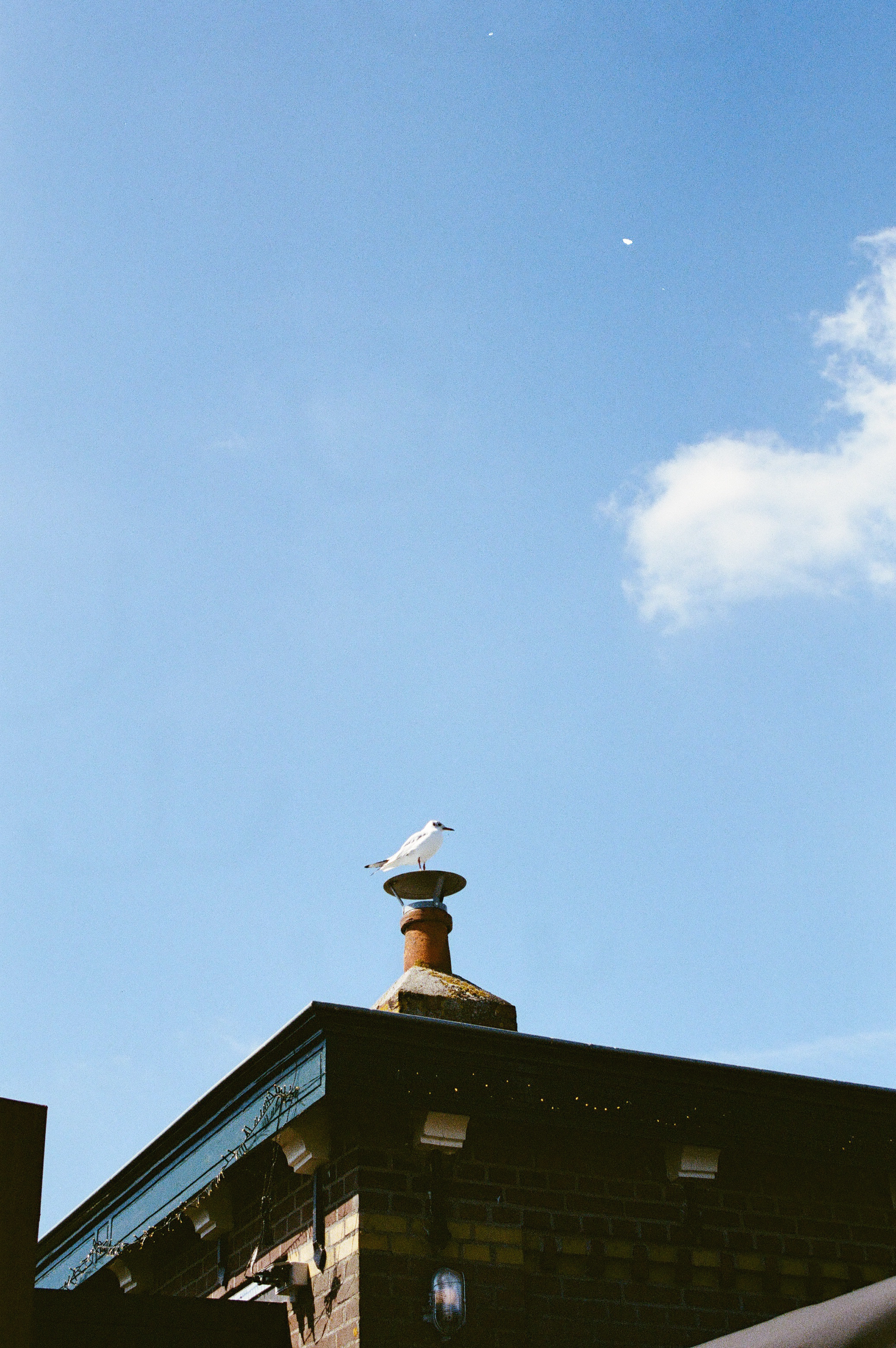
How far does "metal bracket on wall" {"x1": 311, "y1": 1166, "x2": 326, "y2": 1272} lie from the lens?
6.21m

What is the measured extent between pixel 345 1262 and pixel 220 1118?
1.18 meters

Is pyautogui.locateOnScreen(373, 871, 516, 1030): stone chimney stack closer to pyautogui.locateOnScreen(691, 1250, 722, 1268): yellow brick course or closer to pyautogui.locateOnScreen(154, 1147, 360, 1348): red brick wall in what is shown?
pyautogui.locateOnScreen(154, 1147, 360, 1348): red brick wall

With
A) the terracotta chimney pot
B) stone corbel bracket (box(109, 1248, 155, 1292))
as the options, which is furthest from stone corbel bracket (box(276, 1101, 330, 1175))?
stone corbel bracket (box(109, 1248, 155, 1292))

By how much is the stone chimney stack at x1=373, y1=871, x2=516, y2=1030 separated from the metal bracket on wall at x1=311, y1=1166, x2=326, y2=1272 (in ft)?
2.86

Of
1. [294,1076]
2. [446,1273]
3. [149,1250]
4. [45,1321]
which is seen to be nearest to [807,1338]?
[446,1273]

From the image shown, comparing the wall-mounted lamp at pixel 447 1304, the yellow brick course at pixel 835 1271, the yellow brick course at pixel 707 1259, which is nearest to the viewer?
the wall-mounted lamp at pixel 447 1304

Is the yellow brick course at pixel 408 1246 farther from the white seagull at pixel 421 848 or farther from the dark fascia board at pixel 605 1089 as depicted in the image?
the white seagull at pixel 421 848

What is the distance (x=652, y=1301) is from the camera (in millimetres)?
6637

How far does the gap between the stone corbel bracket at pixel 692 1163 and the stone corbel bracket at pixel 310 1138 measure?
5.84ft

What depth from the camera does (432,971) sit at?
26.1 feet

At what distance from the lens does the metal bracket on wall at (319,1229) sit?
20.4ft

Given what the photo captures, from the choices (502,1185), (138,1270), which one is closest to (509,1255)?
(502,1185)

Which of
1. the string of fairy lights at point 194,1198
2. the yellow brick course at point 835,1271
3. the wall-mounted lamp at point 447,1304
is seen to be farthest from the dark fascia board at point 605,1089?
the wall-mounted lamp at point 447,1304

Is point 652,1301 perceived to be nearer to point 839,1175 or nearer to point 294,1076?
point 839,1175
